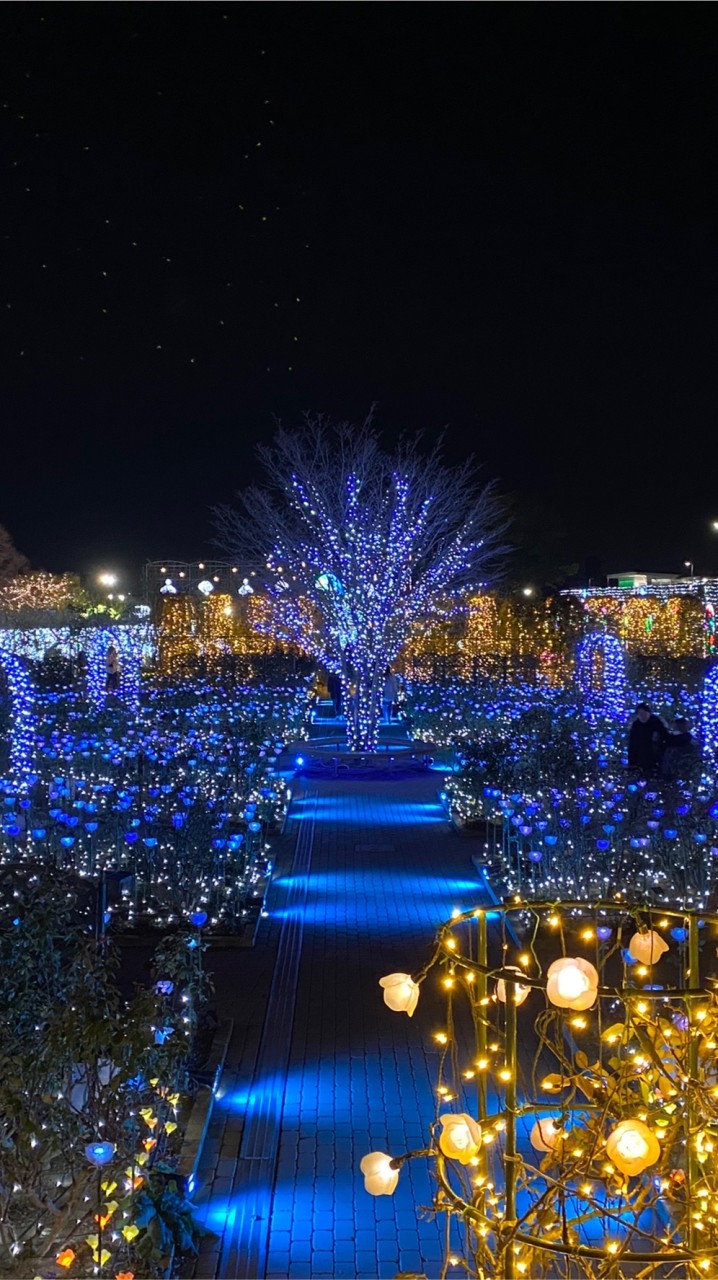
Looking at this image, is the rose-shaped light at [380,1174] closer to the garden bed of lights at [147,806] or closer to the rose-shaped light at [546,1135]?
the rose-shaped light at [546,1135]

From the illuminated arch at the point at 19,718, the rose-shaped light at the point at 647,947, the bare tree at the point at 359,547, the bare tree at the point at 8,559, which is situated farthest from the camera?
the bare tree at the point at 8,559

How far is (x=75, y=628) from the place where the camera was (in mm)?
34000

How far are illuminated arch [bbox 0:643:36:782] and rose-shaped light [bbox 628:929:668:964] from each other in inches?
388

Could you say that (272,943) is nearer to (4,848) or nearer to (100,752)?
(4,848)

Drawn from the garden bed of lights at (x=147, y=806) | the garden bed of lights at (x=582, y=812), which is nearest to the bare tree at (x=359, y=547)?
the garden bed of lights at (x=147, y=806)

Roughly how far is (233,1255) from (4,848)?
21.1 feet

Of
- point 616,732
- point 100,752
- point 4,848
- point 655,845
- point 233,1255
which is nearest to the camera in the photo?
point 233,1255

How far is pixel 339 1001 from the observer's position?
7219 mm

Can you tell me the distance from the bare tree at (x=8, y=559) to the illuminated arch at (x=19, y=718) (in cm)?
4879

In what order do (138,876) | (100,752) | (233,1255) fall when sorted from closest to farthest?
(233,1255) < (138,876) < (100,752)

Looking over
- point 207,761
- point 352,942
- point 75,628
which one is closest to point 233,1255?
point 352,942

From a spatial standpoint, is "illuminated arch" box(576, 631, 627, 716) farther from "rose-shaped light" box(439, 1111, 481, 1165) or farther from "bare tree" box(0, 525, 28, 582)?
"bare tree" box(0, 525, 28, 582)

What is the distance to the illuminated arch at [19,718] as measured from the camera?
43.0 ft

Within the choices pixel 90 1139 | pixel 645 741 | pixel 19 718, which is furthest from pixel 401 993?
pixel 19 718
